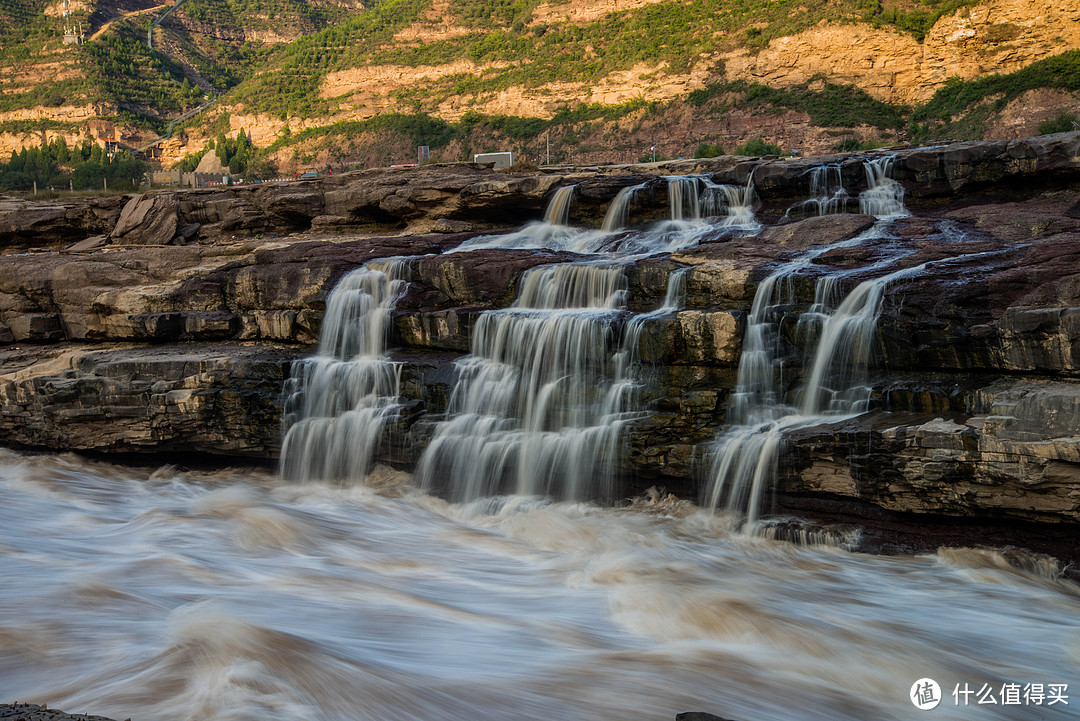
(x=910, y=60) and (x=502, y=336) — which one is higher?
(x=910, y=60)

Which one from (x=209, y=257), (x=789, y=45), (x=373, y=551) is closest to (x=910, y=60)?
(x=789, y=45)

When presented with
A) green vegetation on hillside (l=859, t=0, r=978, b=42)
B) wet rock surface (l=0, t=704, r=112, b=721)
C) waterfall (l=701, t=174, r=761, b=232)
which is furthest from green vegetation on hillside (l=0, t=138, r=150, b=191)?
wet rock surface (l=0, t=704, r=112, b=721)

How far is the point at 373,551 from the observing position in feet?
30.3

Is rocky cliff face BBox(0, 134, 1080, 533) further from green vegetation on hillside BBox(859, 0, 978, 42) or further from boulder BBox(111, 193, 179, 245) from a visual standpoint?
green vegetation on hillside BBox(859, 0, 978, 42)

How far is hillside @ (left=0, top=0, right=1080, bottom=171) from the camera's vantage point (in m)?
56.8

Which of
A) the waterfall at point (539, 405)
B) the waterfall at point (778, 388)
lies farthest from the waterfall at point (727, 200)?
the waterfall at point (778, 388)

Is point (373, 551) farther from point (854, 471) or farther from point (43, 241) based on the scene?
point (43, 241)

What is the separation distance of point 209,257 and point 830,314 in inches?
487

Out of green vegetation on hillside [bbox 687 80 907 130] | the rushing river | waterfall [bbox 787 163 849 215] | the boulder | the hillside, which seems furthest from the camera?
green vegetation on hillside [bbox 687 80 907 130]

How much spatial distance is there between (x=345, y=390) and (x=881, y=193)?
432 inches

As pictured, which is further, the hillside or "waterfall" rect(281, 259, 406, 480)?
the hillside

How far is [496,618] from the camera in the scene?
7156mm
